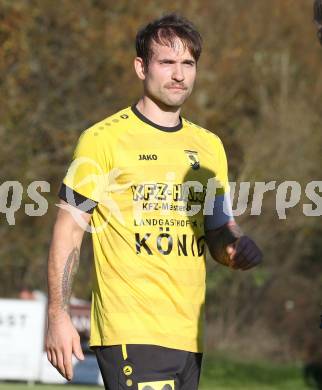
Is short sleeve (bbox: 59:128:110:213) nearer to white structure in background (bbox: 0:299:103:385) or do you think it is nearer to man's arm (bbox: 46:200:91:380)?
man's arm (bbox: 46:200:91:380)

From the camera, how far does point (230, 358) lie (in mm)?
15586

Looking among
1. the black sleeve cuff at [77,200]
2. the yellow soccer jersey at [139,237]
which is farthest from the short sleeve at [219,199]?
the black sleeve cuff at [77,200]

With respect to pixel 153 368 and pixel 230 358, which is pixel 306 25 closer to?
pixel 230 358

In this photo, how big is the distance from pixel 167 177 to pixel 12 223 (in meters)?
11.9

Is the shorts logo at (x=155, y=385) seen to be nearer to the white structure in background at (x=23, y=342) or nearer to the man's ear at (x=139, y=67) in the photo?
the man's ear at (x=139, y=67)

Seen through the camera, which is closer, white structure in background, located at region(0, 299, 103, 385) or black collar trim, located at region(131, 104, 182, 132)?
black collar trim, located at region(131, 104, 182, 132)

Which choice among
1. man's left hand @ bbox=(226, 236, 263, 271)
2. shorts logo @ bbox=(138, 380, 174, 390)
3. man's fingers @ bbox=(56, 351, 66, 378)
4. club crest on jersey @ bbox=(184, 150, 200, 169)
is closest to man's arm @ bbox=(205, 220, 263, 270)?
man's left hand @ bbox=(226, 236, 263, 271)

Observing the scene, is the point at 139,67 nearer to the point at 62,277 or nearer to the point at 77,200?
the point at 77,200

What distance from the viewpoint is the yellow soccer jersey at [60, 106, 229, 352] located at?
14.7 ft

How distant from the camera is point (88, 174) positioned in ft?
14.8

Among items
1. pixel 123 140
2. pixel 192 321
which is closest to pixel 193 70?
pixel 123 140

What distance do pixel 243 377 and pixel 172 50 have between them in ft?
31.9

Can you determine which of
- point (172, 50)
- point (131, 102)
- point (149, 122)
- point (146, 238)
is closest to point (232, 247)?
point (146, 238)

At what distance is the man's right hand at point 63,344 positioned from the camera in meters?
4.22
